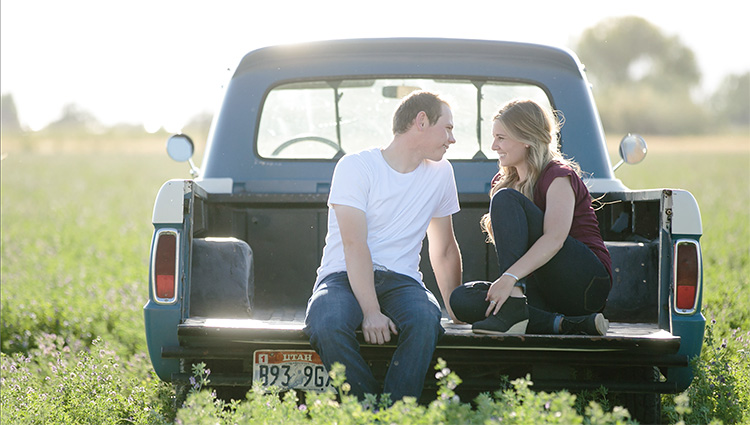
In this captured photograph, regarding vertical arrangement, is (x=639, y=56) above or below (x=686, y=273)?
below

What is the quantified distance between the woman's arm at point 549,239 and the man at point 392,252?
0.27 metres

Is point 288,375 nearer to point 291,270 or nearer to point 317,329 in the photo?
point 317,329

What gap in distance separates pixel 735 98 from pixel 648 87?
34.5 metres

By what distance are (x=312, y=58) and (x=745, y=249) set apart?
7.50m

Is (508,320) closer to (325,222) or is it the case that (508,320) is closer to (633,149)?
(325,222)

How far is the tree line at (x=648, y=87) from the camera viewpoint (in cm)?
9162

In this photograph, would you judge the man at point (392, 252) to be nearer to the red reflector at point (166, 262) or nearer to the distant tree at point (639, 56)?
the red reflector at point (166, 262)

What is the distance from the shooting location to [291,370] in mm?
3922

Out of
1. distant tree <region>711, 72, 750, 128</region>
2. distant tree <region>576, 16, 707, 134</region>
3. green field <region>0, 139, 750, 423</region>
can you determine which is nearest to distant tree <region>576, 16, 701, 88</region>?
distant tree <region>576, 16, 707, 134</region>

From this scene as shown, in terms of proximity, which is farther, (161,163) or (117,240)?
(161,163)

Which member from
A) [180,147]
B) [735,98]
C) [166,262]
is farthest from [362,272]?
[735,98]

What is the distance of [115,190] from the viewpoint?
88.0 feet

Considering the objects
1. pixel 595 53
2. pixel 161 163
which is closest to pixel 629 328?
pixel 161 163

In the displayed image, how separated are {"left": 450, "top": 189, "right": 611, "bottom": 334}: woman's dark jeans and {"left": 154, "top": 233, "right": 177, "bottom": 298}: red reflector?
120 centimetres
